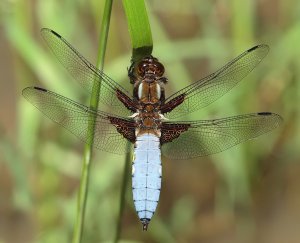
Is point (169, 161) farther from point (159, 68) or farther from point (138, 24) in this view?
point (138, 24)

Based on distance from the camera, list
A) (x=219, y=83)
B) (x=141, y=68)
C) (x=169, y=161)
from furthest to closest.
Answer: (x=169, y=161)
(x=219, y=83)
(x=141, y=68)

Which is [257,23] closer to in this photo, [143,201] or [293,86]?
[293,86]

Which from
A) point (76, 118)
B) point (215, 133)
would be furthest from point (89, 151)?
point (215, 133)

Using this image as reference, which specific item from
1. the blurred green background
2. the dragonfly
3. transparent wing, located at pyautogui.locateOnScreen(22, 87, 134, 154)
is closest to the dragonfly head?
the dragonfly

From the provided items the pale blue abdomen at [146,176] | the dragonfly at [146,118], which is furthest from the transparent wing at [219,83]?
the pale blue abdomen at [146,176]

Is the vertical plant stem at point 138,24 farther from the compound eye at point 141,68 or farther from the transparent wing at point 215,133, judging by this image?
the transparent wing at point 215,133

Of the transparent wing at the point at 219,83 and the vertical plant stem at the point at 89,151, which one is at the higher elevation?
the transparent wing at the point at 219,83

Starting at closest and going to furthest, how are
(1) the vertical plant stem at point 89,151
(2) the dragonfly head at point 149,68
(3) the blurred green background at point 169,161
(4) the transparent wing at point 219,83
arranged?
1. (1) the vertical plant stem at point 89,151
2. (2) the dragonfly head at point 149,68
3. (4) the transparent wing at point 219,83
4. (3) the blurred green background at point 169,161

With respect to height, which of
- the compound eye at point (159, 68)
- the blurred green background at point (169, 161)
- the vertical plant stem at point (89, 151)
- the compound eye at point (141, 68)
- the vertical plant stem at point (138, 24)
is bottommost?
the vertical plant stem at point (89, 151)
